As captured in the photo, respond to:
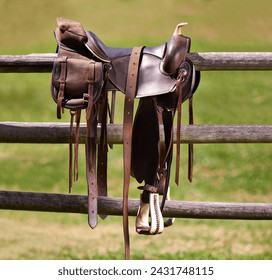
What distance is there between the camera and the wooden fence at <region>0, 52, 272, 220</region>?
187 inches

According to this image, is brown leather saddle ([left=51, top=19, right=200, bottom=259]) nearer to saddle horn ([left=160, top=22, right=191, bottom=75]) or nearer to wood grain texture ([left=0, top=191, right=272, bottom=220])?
saddle horn ([left=160, top=22, right=191, bottom=75])

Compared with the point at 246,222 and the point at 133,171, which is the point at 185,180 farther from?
the point at 133,171

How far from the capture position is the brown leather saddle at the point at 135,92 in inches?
163

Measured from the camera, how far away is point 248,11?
40.0 feet

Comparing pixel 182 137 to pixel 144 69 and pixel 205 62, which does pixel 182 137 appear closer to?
pixel 205 62

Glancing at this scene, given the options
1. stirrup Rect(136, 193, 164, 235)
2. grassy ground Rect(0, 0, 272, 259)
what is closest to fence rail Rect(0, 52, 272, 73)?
stirrup Rect(136, 193, 164, 235)

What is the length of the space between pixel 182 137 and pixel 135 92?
0.79 metres

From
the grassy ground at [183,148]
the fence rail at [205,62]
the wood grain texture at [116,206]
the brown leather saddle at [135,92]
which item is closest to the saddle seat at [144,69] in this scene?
the brown leather saddle at [135,92]

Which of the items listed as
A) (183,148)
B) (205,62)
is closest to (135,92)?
(205,62)

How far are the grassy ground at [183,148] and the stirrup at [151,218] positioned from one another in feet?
7.54

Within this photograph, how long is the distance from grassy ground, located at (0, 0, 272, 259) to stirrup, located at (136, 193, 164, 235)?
90.4 inches

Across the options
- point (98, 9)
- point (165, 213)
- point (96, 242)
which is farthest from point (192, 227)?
point (98, 9)

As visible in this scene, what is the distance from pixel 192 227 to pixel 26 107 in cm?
366

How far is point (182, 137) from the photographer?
4832mm
